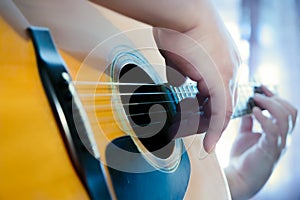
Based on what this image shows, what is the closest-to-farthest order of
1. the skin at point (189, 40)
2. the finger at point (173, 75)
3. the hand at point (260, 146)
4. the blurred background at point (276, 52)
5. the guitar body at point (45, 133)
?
1. the guitar body at point (45, 133)
2. the skin at point (189, 40)
3. the finger at point (173, 75)
4. the hand at point (260, 146)
5. the blurred background at point (276, 52)

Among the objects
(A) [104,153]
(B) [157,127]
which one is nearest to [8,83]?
(A) [104,153]

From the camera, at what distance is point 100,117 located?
449mm

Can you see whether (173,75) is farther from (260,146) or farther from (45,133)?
(260,146)

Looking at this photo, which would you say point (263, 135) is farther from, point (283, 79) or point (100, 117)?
point (100, 117)

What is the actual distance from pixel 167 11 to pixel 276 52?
1.19m

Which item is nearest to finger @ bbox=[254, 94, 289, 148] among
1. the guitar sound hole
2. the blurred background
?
the blurred background

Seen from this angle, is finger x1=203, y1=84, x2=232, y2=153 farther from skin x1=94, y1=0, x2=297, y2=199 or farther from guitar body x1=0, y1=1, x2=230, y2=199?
guitar body x1=0, y1=1, x2=230, y2=199

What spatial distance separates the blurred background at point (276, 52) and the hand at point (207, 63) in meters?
0.86

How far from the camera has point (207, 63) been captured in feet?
1.88

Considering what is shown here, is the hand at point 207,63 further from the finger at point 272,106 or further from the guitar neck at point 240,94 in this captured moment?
the finger at point 272,106

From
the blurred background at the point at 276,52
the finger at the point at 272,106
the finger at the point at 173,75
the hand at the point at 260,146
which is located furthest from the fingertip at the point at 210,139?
the blurred background at the point at 276,52

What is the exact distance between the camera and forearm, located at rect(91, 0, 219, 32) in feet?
1.72

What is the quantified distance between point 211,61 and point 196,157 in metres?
0.19

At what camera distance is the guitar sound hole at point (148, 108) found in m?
0.52
